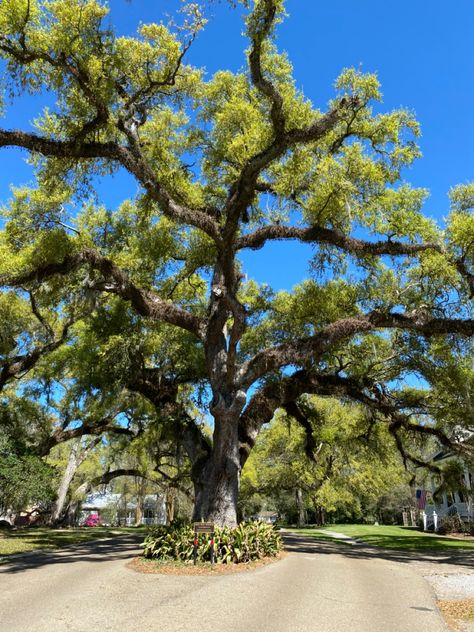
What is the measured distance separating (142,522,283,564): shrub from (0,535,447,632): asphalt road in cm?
76

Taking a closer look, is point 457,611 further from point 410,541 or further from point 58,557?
point 410,541

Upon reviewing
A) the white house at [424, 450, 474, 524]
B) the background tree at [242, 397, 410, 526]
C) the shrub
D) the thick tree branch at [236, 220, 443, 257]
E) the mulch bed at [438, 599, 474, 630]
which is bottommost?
the mulch bed at [438, 599, 474, 630]

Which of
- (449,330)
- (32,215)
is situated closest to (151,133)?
(32,215)

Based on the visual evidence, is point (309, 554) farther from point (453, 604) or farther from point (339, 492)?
point (339, 492)

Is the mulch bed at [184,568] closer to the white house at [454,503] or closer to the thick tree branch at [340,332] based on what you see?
the thick tree branch at [340,332]

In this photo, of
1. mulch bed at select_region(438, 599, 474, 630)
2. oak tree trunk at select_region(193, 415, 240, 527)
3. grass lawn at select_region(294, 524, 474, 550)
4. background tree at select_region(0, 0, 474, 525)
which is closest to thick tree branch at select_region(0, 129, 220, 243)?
background tree at select_region(0, 0, 474, 525)

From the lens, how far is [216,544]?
1185 cm

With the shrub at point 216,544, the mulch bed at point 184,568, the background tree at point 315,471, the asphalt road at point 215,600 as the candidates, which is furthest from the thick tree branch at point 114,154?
the background tree at point 315,471

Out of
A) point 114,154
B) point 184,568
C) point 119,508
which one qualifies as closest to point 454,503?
point 184,568

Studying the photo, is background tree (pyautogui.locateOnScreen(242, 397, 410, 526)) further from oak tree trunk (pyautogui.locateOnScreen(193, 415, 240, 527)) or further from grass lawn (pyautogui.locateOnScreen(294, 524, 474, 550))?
oak tree trunk (pyautogui.locateOnScreen(193, 415, 240, 527))

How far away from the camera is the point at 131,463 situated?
37.4 m

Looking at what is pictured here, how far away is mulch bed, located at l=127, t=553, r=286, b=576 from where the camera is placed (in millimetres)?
10648

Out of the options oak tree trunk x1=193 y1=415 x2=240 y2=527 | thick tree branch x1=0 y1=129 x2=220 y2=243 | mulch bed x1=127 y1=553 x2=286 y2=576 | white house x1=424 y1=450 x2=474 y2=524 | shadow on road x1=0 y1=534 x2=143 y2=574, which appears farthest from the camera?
white house x1=424 y1=450 x2=474 y2=524

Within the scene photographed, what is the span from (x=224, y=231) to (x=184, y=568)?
7.99 metres
